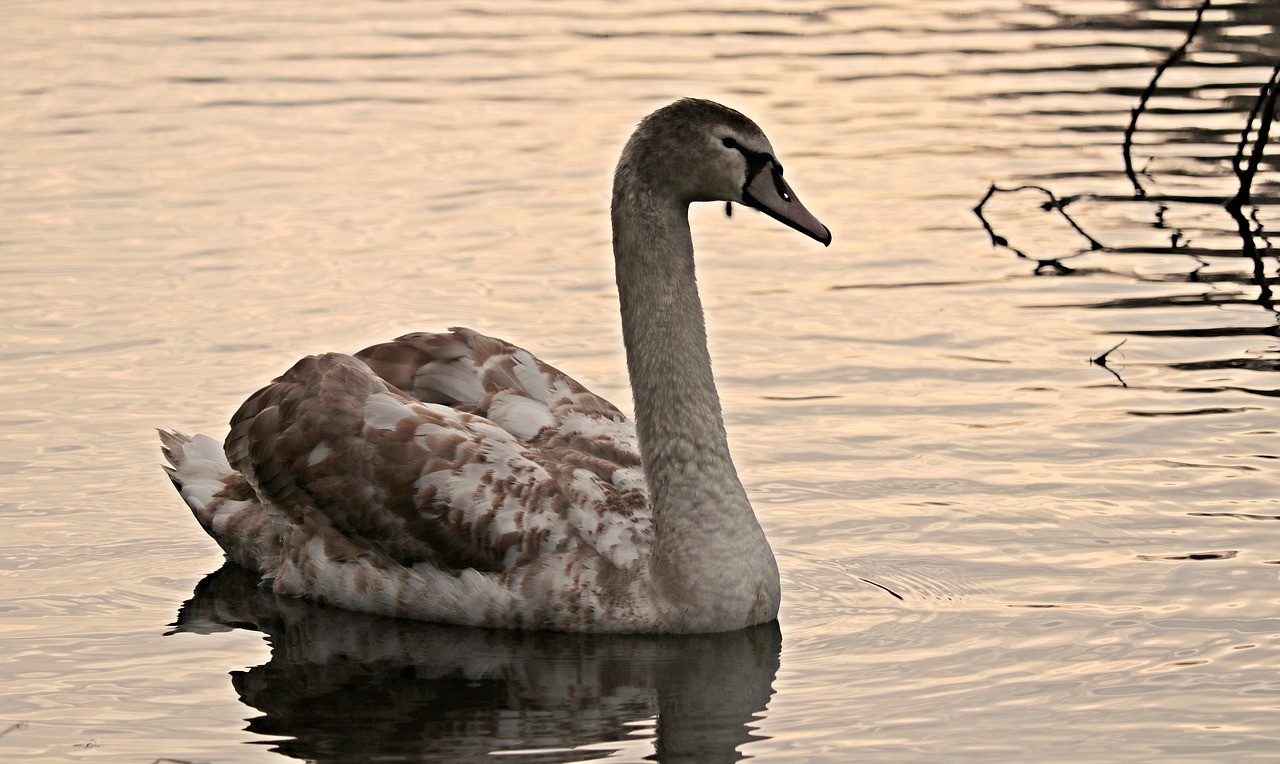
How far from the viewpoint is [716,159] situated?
31.6 ft

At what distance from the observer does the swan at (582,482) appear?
9.77 meters

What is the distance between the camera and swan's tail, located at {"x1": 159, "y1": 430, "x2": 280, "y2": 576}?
35.9 ft

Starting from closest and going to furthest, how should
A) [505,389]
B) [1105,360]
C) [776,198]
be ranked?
1. [776,198]
2. [505,389]
3. [1105,360]

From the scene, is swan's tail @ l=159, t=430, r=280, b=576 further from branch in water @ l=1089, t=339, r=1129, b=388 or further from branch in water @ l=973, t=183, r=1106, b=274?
branch in water @ l=973, t=183, r=1106, b=274

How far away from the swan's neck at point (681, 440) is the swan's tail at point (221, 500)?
81.9 inches

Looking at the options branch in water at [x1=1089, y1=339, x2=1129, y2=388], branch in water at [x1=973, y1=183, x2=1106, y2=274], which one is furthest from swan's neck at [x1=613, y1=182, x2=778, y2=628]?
branch in water at [x1=973, y1=183, x2=1106, y2=274]

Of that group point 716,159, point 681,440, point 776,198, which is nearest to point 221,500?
point 681,440

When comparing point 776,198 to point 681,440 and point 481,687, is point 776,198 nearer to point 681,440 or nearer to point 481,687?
point 681,440

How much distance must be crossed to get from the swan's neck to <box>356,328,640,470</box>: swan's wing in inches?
23.8

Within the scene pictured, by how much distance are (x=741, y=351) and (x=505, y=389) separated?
350 centimetres

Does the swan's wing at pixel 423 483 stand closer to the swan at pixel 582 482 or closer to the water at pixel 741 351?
the swan at pixel 582 482

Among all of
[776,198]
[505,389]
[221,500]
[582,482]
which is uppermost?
[776,198]

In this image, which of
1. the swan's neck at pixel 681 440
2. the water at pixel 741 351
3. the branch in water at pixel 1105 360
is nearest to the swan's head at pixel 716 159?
the swan's neck at pixel 681 440

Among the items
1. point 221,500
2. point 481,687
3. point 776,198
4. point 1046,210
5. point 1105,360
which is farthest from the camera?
point 1046,210
